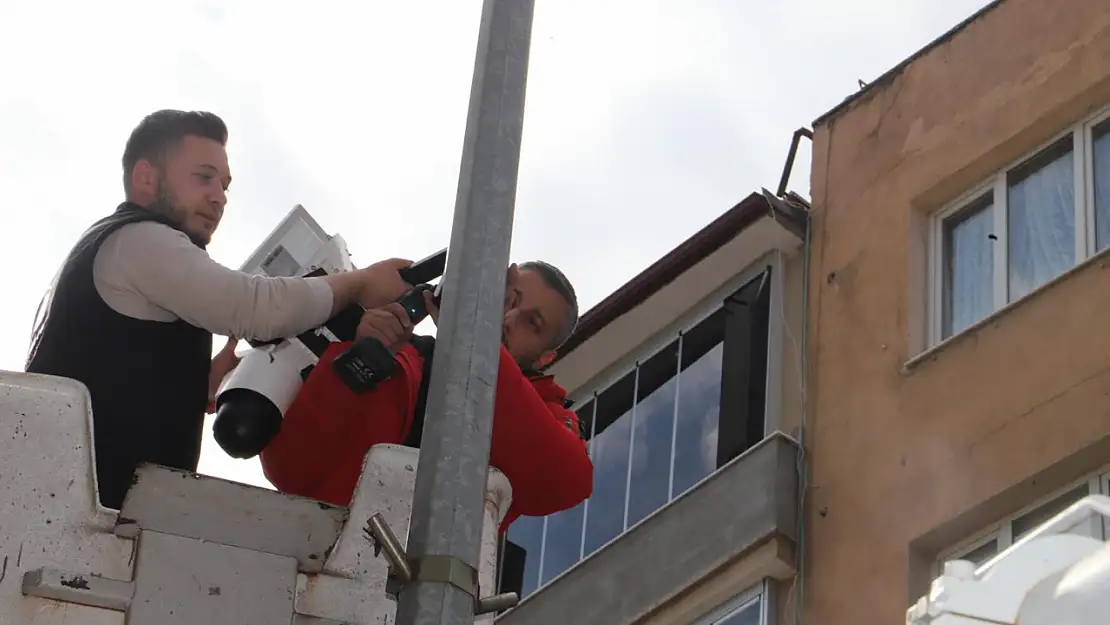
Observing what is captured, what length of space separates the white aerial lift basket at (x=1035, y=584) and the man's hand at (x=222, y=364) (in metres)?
2.96

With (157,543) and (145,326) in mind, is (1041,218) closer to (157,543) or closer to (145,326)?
(145,326)

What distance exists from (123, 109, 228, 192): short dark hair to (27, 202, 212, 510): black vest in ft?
1.14

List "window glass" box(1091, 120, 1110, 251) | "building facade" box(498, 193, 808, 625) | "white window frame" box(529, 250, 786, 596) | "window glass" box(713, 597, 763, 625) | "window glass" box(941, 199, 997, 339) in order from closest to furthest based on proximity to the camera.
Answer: "window glass" box(1091, 120, 1110, 251) → "window glass" box(941, 199, 997, 339) → "window glass" box(713, 597, 763, 625) → "building facade" box(498, 193, 808, 625) → "white window frame" box(529, 250, 786, 596)

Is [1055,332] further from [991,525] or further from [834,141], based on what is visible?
[834,141]

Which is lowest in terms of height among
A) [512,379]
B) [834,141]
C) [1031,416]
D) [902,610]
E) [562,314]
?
[512,379]

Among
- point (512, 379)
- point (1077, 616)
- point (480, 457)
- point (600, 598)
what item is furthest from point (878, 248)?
point (480, 457)

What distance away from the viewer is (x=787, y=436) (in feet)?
53.9

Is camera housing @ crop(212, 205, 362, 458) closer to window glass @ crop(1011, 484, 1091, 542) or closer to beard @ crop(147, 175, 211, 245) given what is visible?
beard @ crop(147, 175, 211, 245)

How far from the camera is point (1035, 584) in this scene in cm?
727

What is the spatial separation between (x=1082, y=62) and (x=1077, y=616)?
9.19 metres

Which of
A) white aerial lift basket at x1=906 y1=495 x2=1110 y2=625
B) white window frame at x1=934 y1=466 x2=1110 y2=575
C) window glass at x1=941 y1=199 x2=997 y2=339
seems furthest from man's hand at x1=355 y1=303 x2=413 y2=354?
window glass at x1=941 y1=199 x2=997 y2=339

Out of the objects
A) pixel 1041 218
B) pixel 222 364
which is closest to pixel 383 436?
pixel 222 364

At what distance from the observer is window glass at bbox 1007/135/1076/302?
48.7 feet

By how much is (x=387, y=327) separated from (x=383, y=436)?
0.34 m
